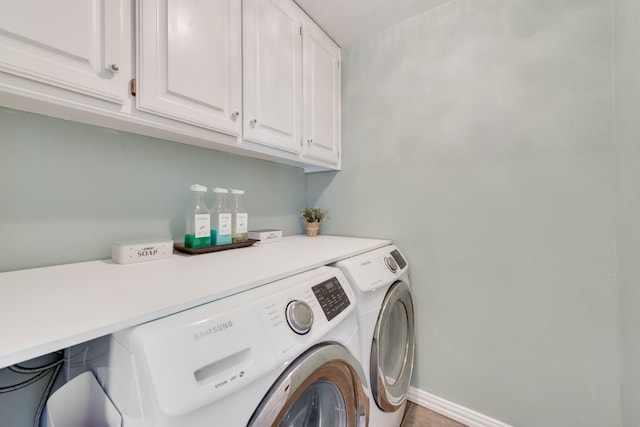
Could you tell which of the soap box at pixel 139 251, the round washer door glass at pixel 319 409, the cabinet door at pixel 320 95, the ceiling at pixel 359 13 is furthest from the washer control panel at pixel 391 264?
the ceiling at pixel 359 13

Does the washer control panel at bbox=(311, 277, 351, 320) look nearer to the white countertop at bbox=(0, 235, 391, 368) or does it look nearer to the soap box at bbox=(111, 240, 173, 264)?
the white countertop at bbox=(0, 235, 391, 368)

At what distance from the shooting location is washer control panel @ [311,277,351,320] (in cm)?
77

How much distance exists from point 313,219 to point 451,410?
4.50ft

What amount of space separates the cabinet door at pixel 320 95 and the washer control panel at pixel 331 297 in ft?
2.77

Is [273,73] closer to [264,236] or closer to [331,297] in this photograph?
[264,236]

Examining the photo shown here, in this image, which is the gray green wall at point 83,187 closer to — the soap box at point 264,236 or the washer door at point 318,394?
the soap box at point 264,236

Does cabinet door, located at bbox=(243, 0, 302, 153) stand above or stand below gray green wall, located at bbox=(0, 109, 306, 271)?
above

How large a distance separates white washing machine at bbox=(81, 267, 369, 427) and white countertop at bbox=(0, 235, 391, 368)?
0.04 metres

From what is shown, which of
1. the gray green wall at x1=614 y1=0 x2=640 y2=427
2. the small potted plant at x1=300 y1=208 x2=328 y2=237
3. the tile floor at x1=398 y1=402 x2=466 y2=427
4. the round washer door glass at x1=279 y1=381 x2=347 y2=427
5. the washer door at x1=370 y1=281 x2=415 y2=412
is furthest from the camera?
the small potted plant at x1=300 y1=208 x2=328 y2=237

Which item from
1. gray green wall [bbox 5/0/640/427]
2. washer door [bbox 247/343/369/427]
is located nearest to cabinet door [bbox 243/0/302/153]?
gray green wall [bbox 5/0/640/427]

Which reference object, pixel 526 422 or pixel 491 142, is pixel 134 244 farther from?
pixel 526 422

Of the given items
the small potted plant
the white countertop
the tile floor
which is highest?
the small potted plant

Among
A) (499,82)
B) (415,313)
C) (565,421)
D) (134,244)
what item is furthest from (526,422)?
(134,244)

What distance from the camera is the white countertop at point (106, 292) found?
16.5 inches
